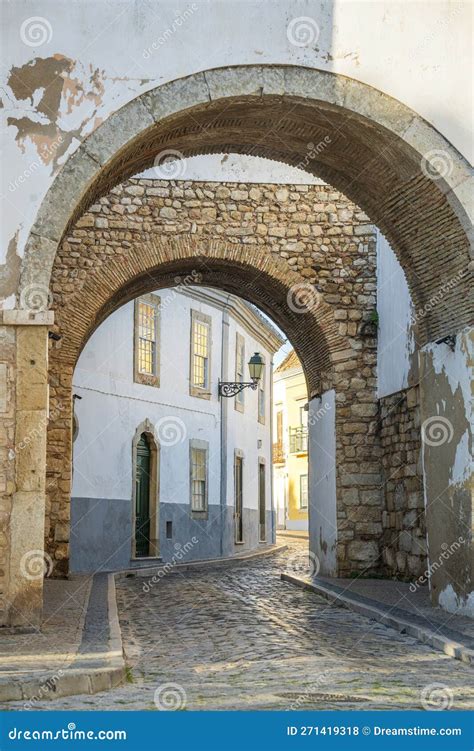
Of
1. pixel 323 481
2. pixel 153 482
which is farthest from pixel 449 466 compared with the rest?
pixel 153 482

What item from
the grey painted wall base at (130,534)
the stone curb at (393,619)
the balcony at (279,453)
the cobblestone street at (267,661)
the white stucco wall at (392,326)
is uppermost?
the balcony at (279,453)

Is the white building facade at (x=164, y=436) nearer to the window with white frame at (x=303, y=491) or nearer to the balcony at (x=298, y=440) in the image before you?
the balcony at (x=298, y=440)

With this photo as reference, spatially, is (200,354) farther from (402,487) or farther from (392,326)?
(402,487)

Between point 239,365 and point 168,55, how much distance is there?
17718mm

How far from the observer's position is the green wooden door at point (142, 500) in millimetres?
20406

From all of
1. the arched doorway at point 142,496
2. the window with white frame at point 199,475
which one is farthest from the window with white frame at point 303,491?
the arched doorway at point 142,496

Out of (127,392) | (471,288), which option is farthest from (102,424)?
(471,288)

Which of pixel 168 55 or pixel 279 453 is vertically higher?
pixel 168 55

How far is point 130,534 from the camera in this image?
19.7m

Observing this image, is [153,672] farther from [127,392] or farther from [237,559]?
[237,559]

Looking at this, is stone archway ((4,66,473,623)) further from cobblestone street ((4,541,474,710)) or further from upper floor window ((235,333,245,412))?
upper floor window ((235,333,245,412))

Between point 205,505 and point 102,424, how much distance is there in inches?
199

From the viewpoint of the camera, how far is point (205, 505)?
23.3 m

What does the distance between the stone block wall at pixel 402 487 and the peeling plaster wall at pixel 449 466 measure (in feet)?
8.59
